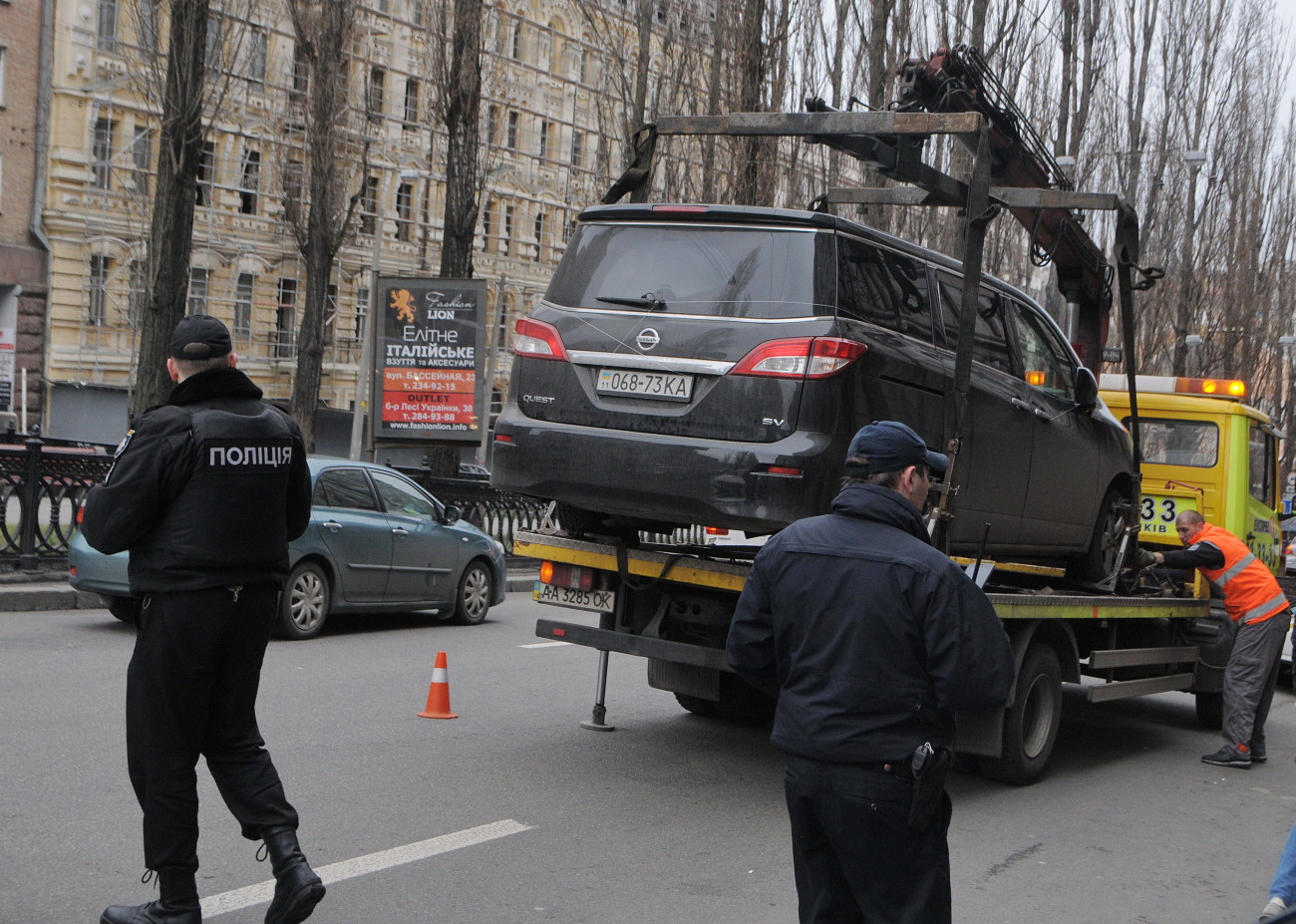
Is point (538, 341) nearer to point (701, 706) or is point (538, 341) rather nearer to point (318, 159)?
point (701, 706)

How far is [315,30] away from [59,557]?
1745cm

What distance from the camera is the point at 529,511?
20391 millimetres

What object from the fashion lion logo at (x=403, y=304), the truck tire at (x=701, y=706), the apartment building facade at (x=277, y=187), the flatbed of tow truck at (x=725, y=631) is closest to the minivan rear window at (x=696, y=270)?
the flatbed of tow truck at (x=725, y=631)

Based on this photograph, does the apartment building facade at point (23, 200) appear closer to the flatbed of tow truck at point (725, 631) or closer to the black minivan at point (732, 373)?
the flatbed of tow truck at point (725, 631)

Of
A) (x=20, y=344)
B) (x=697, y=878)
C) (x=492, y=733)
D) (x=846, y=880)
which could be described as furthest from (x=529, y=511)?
(x=20, y=344)

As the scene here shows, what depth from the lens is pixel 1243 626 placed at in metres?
9.33

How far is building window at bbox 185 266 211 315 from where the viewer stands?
40.6 meters

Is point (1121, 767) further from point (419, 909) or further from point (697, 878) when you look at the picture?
point (419, 909)

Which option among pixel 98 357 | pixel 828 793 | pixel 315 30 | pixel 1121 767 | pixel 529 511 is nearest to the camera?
pixel 828 793

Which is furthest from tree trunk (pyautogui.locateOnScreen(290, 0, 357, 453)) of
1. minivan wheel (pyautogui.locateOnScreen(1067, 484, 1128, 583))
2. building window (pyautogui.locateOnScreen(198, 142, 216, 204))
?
minivan wheel (pyautogui.locateOnScreen(1067, 484, 1128, 583))

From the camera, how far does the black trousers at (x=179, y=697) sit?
430 cm

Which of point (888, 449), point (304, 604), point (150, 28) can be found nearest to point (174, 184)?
point (150, 28)

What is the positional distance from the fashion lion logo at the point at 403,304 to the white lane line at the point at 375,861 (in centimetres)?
1431

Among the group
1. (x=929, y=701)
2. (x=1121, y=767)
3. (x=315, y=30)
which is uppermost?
(x=315, y=30)
